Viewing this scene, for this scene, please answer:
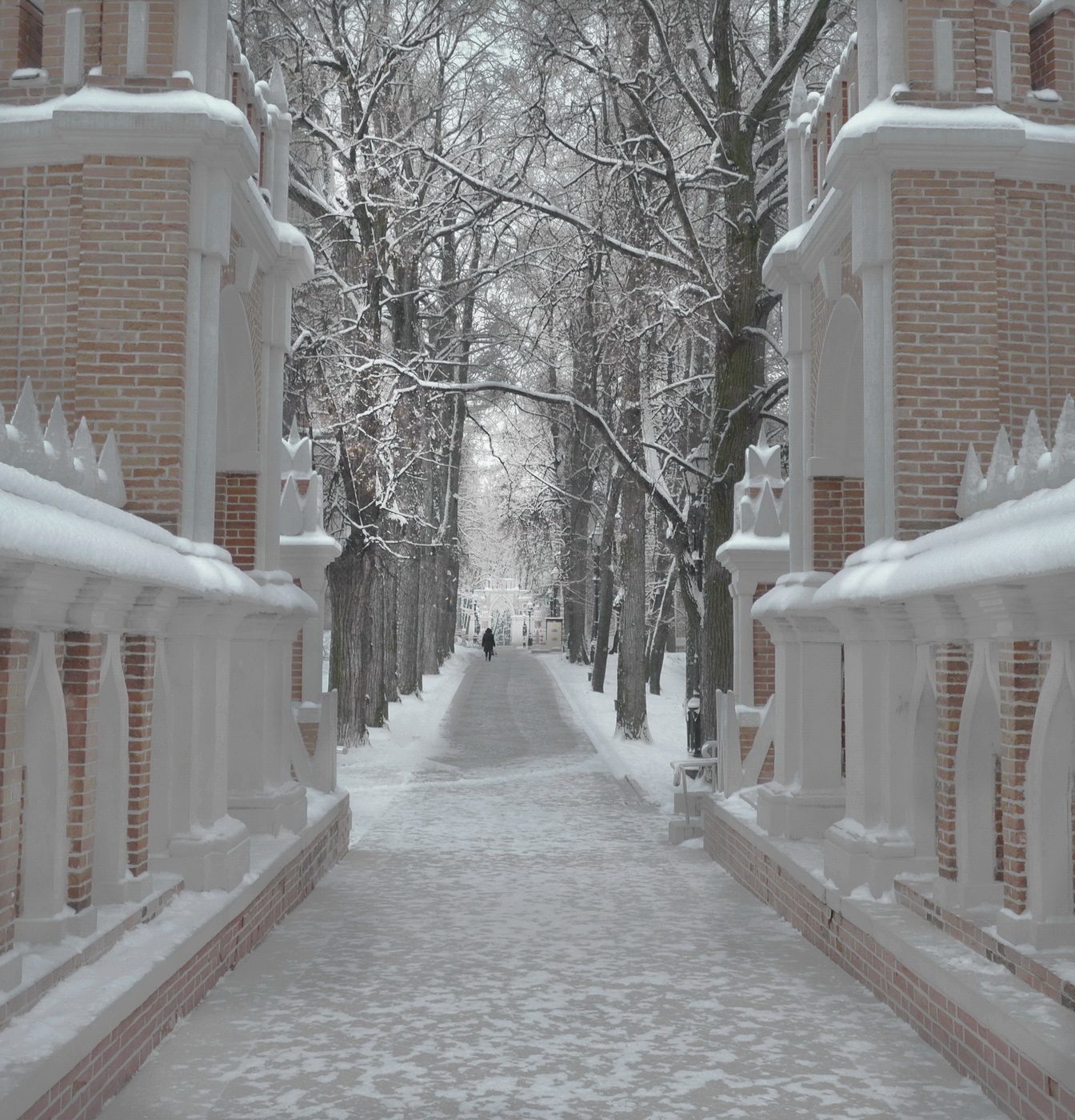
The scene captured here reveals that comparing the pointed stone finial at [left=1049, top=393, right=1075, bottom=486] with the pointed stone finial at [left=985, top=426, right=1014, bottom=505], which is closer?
the pointed stone finial at [left=1049, top=393, right=1075, bottom=486]

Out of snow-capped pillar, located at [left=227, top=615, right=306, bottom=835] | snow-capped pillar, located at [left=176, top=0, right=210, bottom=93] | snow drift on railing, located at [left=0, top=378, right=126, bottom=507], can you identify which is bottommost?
snow-capped pillar, located at [left=227, top=615, right=306, bottom=835]

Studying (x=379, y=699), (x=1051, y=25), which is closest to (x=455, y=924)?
(x=1051, y=25)

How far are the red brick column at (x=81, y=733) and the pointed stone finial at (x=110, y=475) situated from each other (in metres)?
0.94

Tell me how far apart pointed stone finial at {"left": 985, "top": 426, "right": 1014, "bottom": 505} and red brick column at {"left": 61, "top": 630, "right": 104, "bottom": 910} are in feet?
14.2

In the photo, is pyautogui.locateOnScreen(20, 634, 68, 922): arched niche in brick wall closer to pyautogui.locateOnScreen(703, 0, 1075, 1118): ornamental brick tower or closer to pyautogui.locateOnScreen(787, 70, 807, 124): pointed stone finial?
pyautogui.locateOnScreen(703, 0, 1075, 1118): ornamental brick tower

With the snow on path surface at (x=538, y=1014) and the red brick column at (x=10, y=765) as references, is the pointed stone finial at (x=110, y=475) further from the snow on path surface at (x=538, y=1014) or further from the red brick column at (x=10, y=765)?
the snow on path surface at (x=538, y=1014)

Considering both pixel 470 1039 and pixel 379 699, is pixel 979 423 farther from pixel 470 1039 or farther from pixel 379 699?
pixel 379 699

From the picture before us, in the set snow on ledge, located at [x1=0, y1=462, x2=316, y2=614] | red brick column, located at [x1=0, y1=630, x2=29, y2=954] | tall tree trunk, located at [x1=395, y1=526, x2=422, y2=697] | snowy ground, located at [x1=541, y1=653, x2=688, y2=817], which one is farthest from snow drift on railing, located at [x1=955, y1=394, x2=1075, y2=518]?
tall tree trunk, located at [x1=395, y1=526, x2=422, y2=697]

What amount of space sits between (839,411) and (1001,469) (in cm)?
342

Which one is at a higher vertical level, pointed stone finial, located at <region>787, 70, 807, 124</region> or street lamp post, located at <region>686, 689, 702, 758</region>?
pointed stone finial, located at <region>787, 70, 807, 124</region>

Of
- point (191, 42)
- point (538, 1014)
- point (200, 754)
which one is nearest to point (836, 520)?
point (538, 1014)

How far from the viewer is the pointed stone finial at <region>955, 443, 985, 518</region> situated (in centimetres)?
699

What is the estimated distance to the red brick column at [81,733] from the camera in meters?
5.91

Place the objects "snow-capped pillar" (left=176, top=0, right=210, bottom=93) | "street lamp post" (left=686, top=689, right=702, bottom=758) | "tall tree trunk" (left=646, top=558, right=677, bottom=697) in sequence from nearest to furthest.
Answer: "snow-capped pillar" (left=176, top=0, right=210, bottom=93)
"street lamp post" (left=686, top=689, right=702, bottom=758)
"tall tree trunk" (left=646, top=558, right=677, bottom=697)
